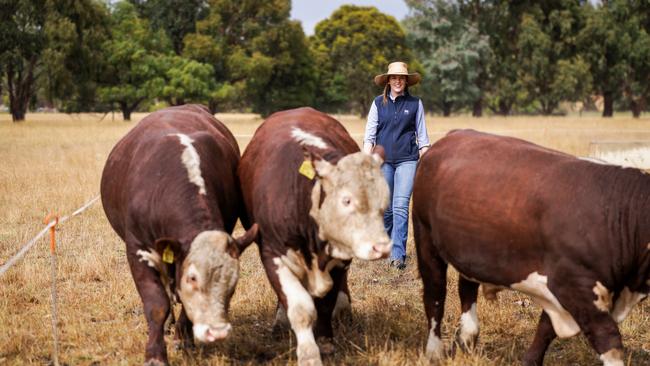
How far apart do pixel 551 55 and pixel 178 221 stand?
158ft

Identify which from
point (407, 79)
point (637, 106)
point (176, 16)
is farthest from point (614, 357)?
point (637, 106)

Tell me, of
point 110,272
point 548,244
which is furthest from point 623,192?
point 110,272

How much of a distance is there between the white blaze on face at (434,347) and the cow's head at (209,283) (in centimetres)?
164

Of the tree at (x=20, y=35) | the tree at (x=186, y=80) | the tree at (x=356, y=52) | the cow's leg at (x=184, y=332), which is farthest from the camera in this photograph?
the tree at (x=356, y=52)

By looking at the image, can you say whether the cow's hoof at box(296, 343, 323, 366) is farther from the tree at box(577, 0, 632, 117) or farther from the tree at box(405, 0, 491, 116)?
the tree at box(405, 0, 491, 116)

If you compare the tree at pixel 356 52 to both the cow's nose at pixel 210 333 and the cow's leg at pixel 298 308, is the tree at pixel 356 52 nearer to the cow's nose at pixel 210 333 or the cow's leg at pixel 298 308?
the cow's leg at pixel 298 308

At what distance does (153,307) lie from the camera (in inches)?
187

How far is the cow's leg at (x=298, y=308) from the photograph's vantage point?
4699 millimetres

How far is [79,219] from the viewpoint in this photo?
10258 mm

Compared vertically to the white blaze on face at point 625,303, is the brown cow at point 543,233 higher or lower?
higher

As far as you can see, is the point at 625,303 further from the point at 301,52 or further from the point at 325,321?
the point at 301,52

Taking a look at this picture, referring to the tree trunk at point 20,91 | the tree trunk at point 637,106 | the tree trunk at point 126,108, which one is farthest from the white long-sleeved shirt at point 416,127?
the tree trunk at point 637,106

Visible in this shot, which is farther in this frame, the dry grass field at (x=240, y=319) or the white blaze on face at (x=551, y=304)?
the dry grass field at (x=240, y=319)

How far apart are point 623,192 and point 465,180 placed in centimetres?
106
